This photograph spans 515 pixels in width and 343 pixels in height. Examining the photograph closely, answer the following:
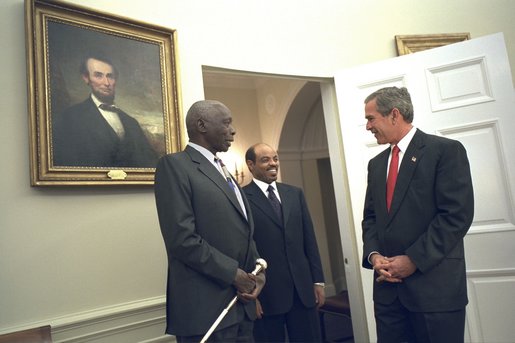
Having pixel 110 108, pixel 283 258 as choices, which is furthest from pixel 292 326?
pixel 110 108

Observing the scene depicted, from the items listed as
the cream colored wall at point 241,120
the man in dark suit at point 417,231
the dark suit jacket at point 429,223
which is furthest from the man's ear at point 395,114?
the cream colored wall at point 241,120

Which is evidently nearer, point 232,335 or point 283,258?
point 232,335

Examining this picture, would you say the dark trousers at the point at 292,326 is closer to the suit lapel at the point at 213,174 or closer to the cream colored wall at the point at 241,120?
the suit lapel at the point at 213,174

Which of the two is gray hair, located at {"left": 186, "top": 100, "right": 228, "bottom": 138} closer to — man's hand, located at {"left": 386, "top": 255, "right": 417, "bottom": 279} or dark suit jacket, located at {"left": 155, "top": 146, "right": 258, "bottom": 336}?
dark suit jacket, located at {"left": 155, "top": 146, "right": 258, "bottom": 336}

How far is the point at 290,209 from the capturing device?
286cm

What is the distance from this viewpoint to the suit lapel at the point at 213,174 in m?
1.88

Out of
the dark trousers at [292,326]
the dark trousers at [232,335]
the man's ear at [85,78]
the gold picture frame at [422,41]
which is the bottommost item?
the dark trousers at [292,326]

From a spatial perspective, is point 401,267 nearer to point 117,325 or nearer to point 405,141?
point 405,141

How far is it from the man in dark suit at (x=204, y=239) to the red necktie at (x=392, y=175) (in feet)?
2.30

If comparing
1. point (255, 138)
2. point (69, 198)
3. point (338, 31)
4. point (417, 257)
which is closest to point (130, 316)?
point (69, 198)

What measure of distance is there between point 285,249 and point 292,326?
48 cm

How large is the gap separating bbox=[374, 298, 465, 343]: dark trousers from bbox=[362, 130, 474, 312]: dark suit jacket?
0.04m

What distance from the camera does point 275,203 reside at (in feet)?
9.40

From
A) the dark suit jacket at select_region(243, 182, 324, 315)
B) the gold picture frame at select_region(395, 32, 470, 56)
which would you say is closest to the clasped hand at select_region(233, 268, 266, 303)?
the dark suit jacket at select_region(243, 182, 324, 315)
